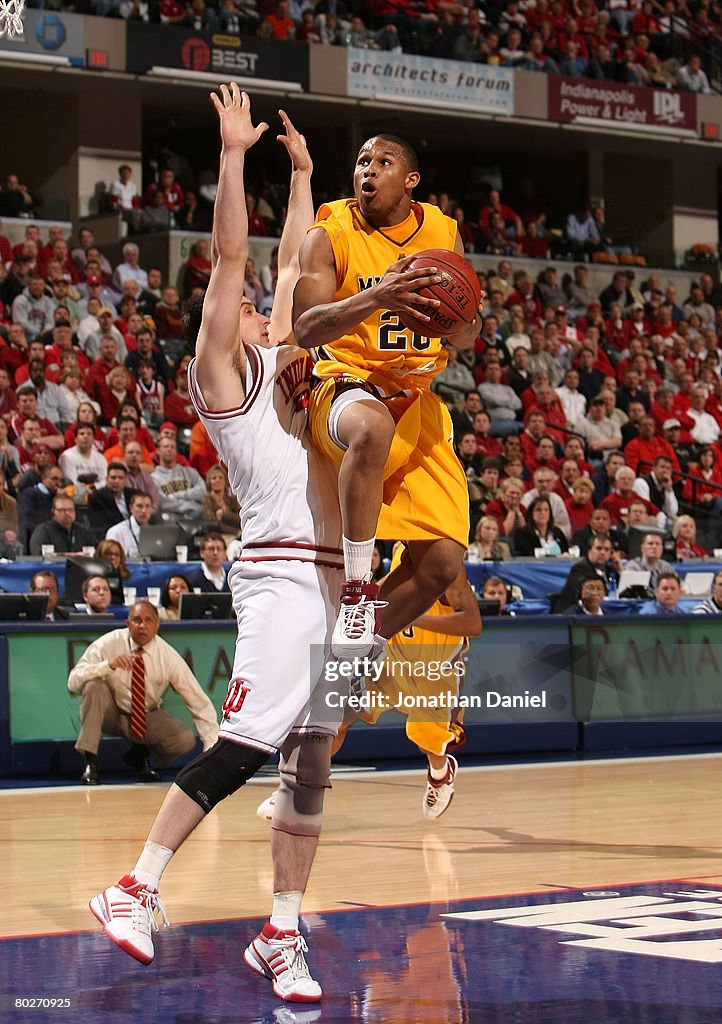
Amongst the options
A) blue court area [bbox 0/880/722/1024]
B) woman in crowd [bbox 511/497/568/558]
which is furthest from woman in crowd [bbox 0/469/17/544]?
blue court area [bbox 0/880/722/1024]

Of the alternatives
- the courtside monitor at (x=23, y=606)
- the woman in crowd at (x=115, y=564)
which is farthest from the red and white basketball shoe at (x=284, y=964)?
the woman in crowd at (x=115, y=564)

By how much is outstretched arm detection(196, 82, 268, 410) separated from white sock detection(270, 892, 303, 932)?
1.50 m

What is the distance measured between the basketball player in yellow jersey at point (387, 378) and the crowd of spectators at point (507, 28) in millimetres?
15236

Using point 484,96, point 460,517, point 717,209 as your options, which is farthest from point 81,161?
point 460,517

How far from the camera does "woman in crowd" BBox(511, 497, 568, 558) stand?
14.1 metres

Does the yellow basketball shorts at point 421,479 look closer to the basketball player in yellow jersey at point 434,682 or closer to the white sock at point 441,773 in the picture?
the basketball player in yellow jersey at point 434,682

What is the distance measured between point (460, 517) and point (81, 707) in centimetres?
501

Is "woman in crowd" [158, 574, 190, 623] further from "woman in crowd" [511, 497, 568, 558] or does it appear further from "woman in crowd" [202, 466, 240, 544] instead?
"woman in crowd" [511, 497, 568, 558]

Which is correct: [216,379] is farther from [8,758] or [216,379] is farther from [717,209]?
[717,209]

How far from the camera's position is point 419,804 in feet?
30.9

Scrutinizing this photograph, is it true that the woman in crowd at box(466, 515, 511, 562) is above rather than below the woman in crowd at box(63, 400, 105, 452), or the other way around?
below

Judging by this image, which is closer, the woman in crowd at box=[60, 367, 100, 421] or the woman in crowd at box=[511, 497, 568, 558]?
the woman in crowd at box=[511, 497, 568, 558]

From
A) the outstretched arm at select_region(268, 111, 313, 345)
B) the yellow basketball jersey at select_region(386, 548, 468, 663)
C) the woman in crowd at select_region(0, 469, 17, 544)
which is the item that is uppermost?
the outstretched arm at select_region(268, 111, 313, 345)

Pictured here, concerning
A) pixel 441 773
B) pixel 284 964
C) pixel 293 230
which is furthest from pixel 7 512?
pixel 284 964
